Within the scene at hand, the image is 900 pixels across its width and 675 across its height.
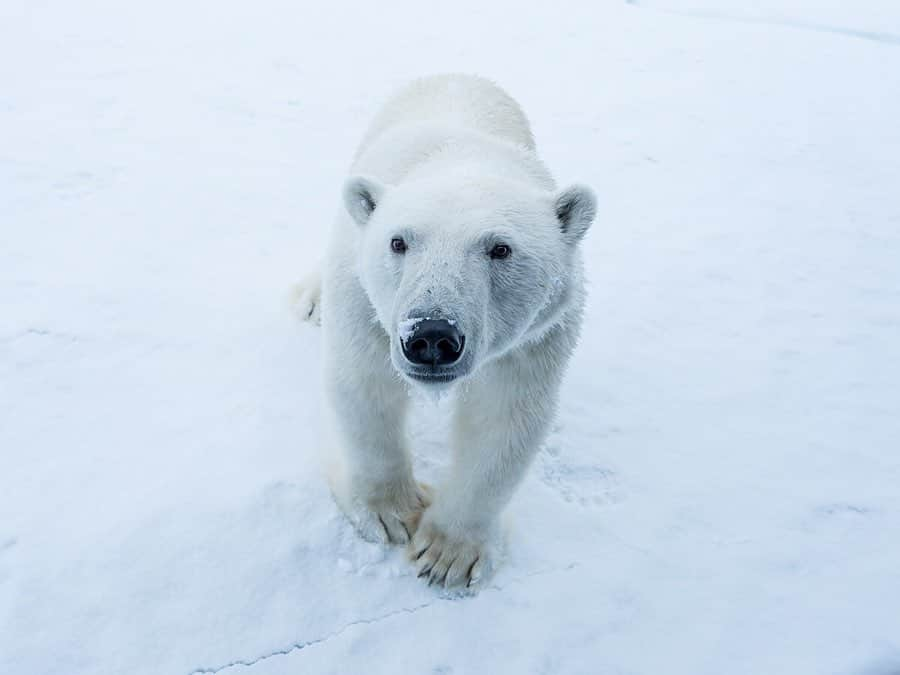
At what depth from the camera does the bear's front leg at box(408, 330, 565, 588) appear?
2434 millimetres

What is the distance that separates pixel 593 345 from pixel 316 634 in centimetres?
210

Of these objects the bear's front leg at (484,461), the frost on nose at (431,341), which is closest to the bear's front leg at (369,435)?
the bear's front leg at (484,461)

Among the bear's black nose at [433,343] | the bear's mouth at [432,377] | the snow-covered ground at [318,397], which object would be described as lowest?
the snow-covered ground at [318,397]

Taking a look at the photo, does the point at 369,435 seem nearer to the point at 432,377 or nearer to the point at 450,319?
the point at 432,377

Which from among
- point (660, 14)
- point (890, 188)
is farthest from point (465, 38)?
point (890, 188)

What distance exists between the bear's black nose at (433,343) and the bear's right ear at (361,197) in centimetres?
62

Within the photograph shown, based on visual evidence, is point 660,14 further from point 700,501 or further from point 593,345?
point 700,501

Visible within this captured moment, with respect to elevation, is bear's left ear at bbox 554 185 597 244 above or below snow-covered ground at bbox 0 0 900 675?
above

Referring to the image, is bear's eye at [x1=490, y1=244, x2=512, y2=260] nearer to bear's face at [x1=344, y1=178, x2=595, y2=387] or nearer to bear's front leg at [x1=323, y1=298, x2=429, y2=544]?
bear's face at [x1=344, y1=178, x2=595, y2=387]

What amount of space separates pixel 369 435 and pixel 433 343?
0.84 metres

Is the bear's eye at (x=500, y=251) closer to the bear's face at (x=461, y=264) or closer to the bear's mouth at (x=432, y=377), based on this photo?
the bear's face at (x=461, y=264)

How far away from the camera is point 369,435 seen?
2.56m

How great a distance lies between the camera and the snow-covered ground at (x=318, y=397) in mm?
2426

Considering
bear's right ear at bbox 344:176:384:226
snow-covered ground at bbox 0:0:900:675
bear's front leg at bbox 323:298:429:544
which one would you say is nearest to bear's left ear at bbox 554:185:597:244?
bear's right ear at bbox 344:176:384:226
